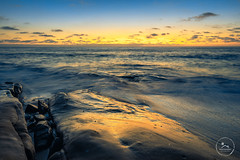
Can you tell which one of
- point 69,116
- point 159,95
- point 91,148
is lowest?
point 159,95

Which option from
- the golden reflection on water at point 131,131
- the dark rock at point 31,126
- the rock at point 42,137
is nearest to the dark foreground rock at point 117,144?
the golden reflection on water at point 131,131

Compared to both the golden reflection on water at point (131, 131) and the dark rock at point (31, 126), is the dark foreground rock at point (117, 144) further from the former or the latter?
the dark rock at point (31, 126)

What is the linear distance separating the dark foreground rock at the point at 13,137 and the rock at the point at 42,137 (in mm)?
271

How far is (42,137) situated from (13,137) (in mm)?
667

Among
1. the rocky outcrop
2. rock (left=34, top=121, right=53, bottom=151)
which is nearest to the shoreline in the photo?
rock (left=34, top=121, right=53, bottom=151)

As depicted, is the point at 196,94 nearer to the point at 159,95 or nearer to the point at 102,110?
the point at 159,95

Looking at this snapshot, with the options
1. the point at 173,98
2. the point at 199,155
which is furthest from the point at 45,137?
the point at 173,98

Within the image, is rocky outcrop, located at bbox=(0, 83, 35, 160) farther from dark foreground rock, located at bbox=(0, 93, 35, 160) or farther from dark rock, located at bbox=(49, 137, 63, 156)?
dark rock, located at bbox=(49, 137, 63, 156)

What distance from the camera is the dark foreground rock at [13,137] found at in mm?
1898

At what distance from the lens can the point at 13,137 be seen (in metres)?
2.30

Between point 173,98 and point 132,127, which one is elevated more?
point 132,127

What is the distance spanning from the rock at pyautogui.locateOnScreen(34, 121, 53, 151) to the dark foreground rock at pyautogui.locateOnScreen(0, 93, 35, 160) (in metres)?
0.27

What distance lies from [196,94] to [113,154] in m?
6.36

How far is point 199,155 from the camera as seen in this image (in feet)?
7.22
